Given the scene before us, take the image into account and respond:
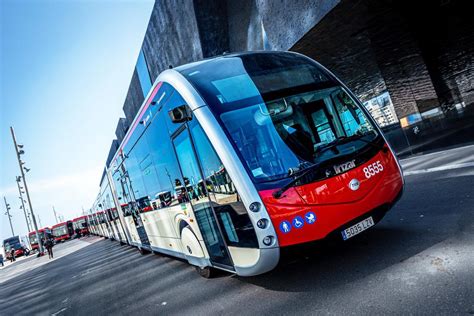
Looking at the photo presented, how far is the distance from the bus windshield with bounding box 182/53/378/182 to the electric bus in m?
0.01

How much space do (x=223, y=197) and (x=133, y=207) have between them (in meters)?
6.98

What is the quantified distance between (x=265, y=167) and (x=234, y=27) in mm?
14948

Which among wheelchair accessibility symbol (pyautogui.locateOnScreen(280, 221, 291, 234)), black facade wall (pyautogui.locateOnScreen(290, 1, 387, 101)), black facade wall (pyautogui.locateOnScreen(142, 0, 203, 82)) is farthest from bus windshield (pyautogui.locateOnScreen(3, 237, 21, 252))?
wheelchair accessibility symbol (pyautogui.locateOnScreen(280, 221, 291, 234))

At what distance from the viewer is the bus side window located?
3887 mm

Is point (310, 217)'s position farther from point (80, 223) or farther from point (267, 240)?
point (80, 223)

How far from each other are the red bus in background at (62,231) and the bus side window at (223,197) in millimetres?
56237

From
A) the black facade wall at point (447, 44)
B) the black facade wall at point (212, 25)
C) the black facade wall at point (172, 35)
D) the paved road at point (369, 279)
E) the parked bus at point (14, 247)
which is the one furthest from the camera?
the parked bus at point (14, 247)

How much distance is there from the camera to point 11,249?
46.4 metres

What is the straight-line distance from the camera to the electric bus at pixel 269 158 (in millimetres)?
3760

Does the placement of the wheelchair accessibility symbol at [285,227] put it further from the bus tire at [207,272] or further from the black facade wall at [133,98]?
the black facade wall at [133,98]

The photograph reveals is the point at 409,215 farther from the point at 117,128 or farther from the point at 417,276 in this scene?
the point at 117,128

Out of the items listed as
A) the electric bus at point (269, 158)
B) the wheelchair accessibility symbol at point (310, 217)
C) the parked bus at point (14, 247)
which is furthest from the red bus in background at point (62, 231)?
the wheelchair accessibility symbol at point (310, 217)

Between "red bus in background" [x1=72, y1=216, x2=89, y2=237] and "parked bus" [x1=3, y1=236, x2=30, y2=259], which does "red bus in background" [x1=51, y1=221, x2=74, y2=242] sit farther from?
"parked bus" [x1=3, y1=236, x2=30, y2=259]

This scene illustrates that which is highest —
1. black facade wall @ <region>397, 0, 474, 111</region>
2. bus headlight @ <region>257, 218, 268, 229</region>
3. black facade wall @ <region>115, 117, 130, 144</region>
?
black facade wall @ <region>115, 117, 130, 144</region>
